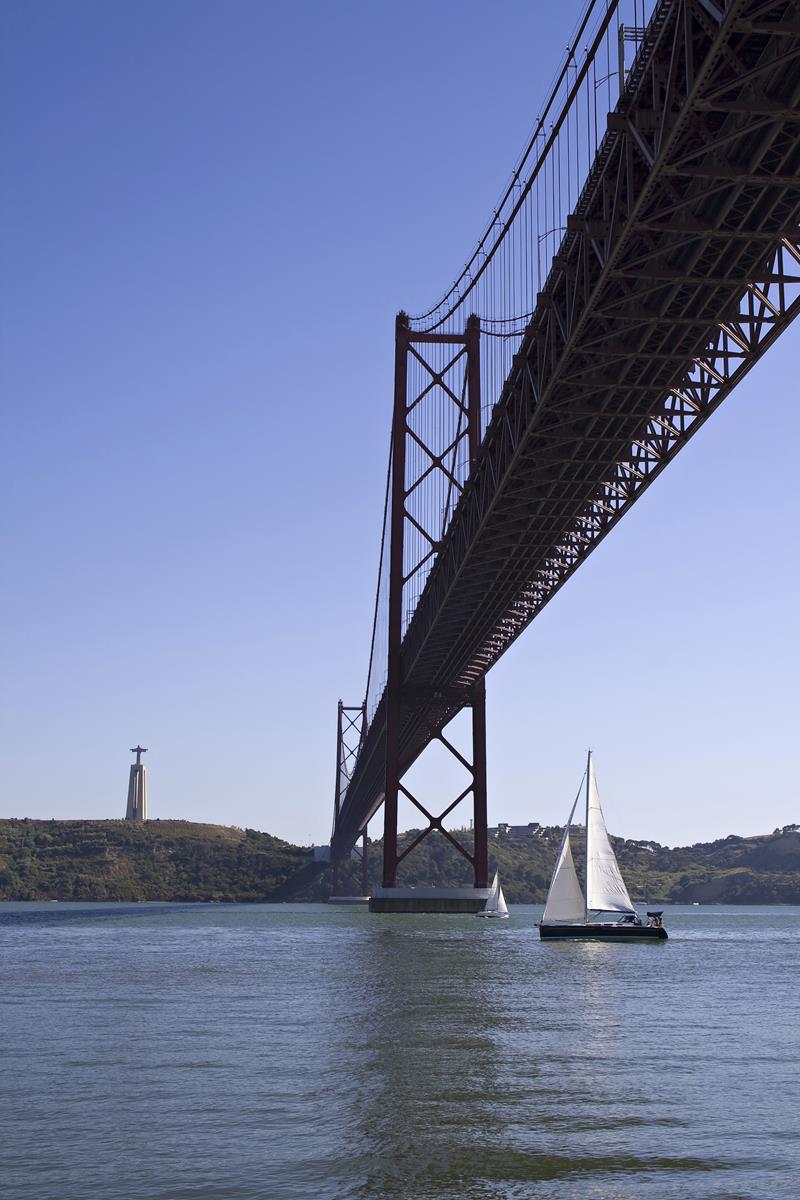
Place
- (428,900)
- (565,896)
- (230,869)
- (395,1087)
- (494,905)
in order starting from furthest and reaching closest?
1. (230,869)
2. (494,905)
3. (428,900)
4. (565,896)
5. (395,1087)

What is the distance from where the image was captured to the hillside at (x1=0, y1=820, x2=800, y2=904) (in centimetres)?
12838

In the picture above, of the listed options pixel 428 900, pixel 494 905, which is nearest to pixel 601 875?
pixel 428 900

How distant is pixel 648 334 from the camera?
22.0 m

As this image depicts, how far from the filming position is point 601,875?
45.3m

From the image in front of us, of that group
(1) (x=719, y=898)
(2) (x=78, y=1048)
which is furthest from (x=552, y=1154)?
(1) (x=719, y=898)

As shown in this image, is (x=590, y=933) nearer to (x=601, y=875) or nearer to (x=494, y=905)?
(x=601, y=875)

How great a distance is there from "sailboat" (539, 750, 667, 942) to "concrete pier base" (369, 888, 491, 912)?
8691mm

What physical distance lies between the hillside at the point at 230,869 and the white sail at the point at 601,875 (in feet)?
266

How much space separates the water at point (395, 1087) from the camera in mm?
9047

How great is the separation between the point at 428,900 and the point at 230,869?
271 feet

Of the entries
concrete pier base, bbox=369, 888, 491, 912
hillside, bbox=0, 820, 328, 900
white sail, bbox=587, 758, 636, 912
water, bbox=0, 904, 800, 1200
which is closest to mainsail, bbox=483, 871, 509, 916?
concrete pier base, bbox=369, 888, 491, 912

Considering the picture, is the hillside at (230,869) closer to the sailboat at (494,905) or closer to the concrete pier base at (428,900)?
the sailboat at (494,905)

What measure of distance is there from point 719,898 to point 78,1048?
514ft

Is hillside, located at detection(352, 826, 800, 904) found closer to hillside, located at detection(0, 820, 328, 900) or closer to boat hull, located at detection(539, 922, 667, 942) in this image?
hillside, located at detection(0, 820, 328, 900)
